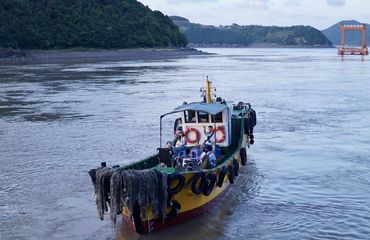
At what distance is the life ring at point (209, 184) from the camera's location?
15.1 meters

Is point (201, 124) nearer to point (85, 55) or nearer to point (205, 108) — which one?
point (205, 108)

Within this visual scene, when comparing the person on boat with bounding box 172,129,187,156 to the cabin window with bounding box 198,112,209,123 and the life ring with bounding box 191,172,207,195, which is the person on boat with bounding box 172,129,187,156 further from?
the life ring with bounding box 191,172,207,195

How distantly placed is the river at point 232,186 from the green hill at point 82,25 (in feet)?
238

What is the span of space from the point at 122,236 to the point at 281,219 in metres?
4.54

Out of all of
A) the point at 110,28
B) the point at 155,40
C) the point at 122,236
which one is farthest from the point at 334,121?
the point at 155,40

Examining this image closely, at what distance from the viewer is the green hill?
114938 millimetres

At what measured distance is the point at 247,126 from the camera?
22.7 m

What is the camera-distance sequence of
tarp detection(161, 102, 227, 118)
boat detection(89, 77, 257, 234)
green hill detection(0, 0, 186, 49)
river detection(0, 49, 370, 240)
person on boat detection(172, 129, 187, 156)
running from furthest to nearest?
green hill detection(0, 0, 186, 49), person on boat detection(172, 129, 187, 156), tarp detection(161, 102, 227, 118), river detection(0, 49, 370, 240), boat detection(89, 77, 257, 234)

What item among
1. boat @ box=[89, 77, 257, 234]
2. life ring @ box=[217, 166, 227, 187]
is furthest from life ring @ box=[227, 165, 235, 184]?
life ring @ box=[217, 166, 227, 187]

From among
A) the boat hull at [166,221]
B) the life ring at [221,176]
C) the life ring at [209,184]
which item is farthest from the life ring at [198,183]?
the life ring at [221,176]

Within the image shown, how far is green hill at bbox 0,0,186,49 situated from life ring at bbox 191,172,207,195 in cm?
9952

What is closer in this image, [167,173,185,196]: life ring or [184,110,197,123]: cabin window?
[167,173,185,196]: life ring

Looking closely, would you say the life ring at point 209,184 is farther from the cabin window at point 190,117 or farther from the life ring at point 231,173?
the cabin window at point 190,117

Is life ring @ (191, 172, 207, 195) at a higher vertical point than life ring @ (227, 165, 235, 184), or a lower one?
higher
